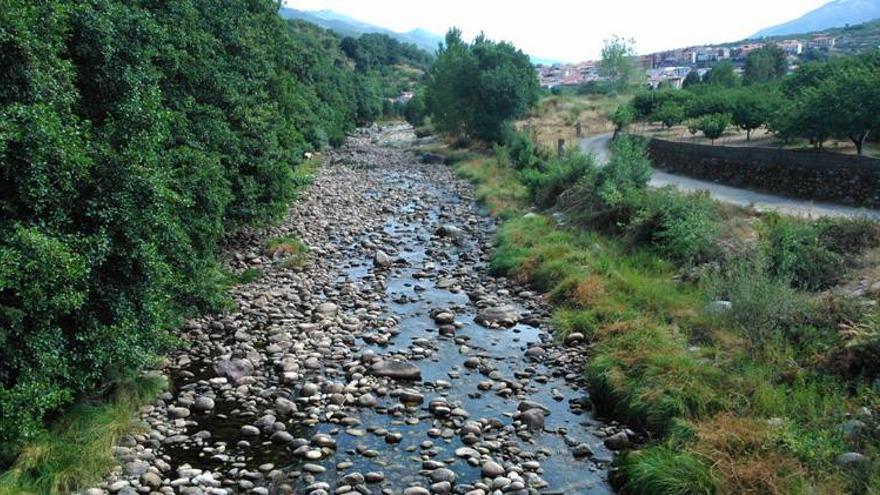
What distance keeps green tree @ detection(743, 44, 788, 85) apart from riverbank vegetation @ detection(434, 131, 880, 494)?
59576 mm

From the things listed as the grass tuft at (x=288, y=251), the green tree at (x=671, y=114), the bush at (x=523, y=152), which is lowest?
the grass tuft at (x=288, y=251)

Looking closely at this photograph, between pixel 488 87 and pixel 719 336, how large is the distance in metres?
37.8

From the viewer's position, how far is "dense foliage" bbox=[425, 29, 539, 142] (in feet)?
156

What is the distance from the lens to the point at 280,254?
67.5ft

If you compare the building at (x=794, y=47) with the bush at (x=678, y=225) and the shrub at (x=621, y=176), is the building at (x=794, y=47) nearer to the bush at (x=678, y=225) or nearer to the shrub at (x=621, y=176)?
the shrub at (x=621, y=176)

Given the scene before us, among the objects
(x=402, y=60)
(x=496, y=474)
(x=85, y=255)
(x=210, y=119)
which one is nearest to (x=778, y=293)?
(x=496, y=474)

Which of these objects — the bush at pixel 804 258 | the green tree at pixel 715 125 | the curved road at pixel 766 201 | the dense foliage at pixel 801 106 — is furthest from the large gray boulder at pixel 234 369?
the green tree at pixel 715 125

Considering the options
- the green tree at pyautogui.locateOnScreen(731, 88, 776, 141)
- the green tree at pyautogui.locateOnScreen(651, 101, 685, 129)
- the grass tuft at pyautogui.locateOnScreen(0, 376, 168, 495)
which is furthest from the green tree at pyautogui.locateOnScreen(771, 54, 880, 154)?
the grass tuft at pyautogui.locateOnScreen(0, 376, 168, 495)

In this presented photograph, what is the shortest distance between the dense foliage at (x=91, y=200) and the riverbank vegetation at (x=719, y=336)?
7725 millimetres

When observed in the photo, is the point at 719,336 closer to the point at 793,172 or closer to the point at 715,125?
the point at 793,172

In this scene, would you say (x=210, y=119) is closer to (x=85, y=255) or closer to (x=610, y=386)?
(x=85, y=255)

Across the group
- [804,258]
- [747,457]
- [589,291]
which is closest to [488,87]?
[589,291]

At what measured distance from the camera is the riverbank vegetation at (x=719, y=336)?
330 inches

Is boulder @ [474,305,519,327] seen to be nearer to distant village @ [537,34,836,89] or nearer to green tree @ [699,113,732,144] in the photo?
green tree @ [699,113,732,144]
